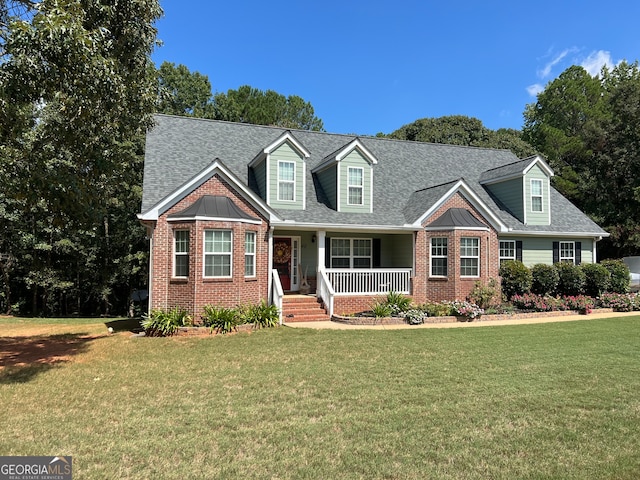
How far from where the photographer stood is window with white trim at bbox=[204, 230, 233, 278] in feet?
43.9

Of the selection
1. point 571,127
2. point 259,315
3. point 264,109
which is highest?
point 264,109

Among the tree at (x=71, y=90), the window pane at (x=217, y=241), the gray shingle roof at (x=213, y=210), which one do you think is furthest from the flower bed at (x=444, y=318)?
the tree at (x=71, y=90)

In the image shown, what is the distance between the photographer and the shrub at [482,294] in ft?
52.9

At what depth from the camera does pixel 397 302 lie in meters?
15.0

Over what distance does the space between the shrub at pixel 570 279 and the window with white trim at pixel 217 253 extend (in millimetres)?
13815

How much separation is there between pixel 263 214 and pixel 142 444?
10311 mm

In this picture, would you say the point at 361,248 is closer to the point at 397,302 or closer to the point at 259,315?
the point at 397,302

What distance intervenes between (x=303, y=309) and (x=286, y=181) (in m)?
5.14

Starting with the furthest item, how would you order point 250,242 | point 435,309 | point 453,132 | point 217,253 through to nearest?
1. point 453,132
2. point 435,309
3. point 250,242
4. point 217,253

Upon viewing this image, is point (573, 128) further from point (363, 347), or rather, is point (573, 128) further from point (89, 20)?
point (89, 20)

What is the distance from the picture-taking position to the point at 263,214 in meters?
14.6

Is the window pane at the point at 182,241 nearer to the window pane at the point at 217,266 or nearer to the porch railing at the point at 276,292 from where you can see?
the window pane at the point at 217,266

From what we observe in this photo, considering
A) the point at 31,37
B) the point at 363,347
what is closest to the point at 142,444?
the point at 363,347

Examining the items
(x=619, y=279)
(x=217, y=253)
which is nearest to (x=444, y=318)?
(x=217, y=253)
